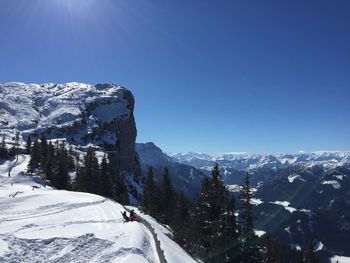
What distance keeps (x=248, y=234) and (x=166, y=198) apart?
1508 inches

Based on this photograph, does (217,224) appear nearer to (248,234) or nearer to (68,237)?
(248,234)

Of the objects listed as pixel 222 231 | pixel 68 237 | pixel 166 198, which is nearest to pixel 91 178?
pixel 166 198

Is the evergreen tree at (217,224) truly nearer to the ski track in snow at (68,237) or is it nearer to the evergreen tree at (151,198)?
the ski track in snow at (68,237)

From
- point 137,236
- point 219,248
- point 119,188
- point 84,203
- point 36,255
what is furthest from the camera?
point 119,188

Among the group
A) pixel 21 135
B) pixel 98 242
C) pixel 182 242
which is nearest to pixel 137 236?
pixel 98 242

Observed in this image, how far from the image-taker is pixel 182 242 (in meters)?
43.9

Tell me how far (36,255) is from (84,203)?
74.6ft

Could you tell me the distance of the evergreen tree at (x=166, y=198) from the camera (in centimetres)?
7631

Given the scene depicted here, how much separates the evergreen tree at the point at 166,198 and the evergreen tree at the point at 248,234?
106 feet

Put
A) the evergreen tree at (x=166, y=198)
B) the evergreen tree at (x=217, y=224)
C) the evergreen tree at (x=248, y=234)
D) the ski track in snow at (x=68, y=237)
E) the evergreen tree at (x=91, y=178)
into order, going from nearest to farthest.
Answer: the ski track in snow at (x=68, y=237), the evergreen tree at (x=217, y=224), the evergreen tree at (x=248, y=234), the evergreen tree at (x=166, y=198), the evergreen tree at (x=91, y=178)

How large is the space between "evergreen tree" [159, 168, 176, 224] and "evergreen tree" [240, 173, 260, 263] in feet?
106

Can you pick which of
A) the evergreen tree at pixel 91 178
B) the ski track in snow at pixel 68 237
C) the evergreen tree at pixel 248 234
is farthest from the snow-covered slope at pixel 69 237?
the evergreen tree at pixel 91 178

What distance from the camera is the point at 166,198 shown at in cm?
7875

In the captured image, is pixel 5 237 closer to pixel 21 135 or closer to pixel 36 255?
pixel 36 255
